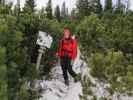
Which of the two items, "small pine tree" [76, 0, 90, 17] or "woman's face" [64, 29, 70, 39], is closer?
"woman's face" [64, 29, 70, 39]

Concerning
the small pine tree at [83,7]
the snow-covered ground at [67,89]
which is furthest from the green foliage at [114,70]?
the small pine tree at [83,7]

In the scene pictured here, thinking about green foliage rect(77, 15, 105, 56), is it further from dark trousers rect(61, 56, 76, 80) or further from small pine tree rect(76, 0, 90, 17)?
small pine tree rect(76, 0, 90, 17)

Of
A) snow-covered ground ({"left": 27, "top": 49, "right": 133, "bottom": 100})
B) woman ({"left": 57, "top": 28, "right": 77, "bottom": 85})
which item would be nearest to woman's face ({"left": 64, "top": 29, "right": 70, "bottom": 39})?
woman ({"left": 57, "top": 28, "right": 77, "bottom": 85})

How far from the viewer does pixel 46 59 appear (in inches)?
488

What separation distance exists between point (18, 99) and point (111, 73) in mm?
2594

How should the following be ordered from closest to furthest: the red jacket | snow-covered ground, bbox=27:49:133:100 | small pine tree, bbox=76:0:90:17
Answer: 1. snow-covered ground, bbox=27:49:133:100
2. the red jacket
3. small pine tree, bbox=76:0:90:17

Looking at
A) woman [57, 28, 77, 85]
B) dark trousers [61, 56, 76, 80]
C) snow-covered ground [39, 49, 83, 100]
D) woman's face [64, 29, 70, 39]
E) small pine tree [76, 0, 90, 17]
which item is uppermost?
small pine tree [76, 0, 90, 17]

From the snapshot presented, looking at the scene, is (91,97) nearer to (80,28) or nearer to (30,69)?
(30,69)

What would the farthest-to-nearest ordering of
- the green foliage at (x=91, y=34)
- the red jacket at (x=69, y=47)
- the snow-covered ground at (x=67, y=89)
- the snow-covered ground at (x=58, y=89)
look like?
the green foliage at (x=91, y=34) < the red jacket at (x=69, y=47) < the snow-covered ground at (x=58, y=89) < the snow-covered ground at (x=67, y=89)

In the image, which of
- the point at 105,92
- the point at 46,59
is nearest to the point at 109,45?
the point at 46,59

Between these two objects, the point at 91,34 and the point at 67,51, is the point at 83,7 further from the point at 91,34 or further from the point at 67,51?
the point at 67,51

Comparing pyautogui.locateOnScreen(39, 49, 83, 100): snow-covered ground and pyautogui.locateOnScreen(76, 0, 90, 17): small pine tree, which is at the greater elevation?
pyautogui.locateOnScreen(76, 0, 90, 17): small pine tree

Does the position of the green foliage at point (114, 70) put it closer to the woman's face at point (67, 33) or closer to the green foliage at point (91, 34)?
the woman's face at point (67, 33)

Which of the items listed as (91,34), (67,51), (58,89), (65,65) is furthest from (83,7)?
(58,89)
